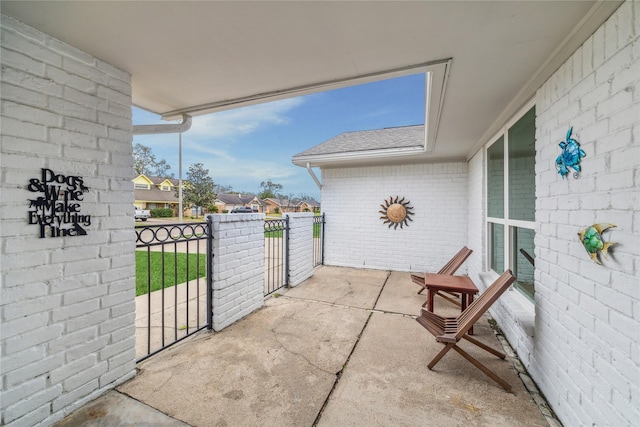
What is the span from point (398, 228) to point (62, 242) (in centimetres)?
545

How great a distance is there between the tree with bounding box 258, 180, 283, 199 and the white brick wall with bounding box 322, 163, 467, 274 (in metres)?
46.0

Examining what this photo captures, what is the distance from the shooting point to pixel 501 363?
249 cm

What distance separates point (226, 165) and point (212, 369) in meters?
67.4

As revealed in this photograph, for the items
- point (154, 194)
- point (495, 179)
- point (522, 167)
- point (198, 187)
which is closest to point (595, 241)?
point (522, 167)

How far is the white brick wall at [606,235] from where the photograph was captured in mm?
1251

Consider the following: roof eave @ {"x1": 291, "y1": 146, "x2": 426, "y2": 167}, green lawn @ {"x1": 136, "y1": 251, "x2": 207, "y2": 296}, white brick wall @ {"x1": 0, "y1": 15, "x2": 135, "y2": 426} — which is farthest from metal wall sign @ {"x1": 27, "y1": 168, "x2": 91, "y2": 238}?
roof eave @ {"x1": 291, "y1": 146, "x2": 426, "y2": 167}

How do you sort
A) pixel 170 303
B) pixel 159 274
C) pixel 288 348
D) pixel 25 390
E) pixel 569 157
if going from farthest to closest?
pixel 159 274, pixel 170 303, pixel 288 348, pixel 569 157, pixel 25 390

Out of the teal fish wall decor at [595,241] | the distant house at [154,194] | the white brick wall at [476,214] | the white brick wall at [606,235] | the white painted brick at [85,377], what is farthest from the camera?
the distant house at [154,194]

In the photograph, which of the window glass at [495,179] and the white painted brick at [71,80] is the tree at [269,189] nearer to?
the window glass at [495,179]

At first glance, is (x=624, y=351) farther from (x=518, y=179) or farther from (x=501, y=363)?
(x=518, y=179)

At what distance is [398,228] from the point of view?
603 cm

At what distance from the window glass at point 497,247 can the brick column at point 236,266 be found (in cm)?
311

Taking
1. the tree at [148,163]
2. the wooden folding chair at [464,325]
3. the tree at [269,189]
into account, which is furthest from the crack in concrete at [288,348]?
the tree at [269,189]

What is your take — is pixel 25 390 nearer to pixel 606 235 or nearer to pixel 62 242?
pixel 62 242
